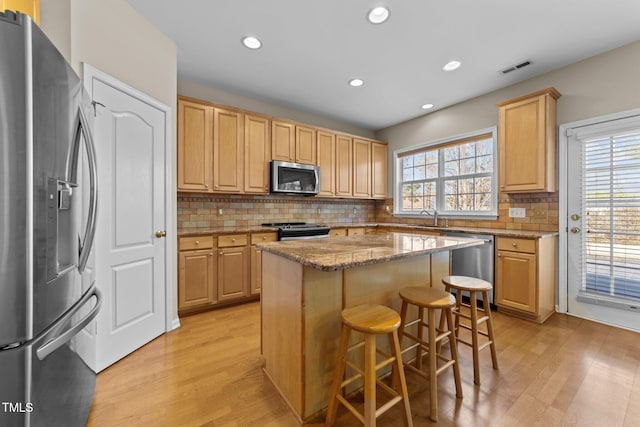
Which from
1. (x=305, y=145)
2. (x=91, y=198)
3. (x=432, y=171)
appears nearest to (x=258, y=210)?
(x=305, y=145)

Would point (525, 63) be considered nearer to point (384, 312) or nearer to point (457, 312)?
point (457, 312)

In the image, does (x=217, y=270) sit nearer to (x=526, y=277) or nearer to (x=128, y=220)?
(x=128, y=220)

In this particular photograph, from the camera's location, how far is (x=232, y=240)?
10.1ft

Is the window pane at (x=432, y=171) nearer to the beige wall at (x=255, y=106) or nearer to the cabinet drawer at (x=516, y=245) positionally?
the beige wall at (x=255, y=106)

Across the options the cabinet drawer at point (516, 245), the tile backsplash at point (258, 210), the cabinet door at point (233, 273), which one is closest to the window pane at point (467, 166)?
the cabinet drawer at point (516, 245)

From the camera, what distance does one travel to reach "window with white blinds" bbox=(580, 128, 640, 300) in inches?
96.9

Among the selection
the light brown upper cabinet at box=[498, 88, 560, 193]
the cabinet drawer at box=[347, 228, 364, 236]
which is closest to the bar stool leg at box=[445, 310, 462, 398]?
the light brown upper cabinet at box=[498, 88, 560, 193]

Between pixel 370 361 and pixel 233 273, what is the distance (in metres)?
2.26

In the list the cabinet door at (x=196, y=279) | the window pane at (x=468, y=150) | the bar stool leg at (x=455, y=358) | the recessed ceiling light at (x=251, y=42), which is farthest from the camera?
the window pane at (x=468, y=150)

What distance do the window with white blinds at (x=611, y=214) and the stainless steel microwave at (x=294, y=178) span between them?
3.13 meters

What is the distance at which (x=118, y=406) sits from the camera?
150cm

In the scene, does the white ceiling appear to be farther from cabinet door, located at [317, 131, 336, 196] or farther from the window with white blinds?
the window with white blinds

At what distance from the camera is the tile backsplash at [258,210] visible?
332 cm

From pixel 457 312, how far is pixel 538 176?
1985 millimetres
